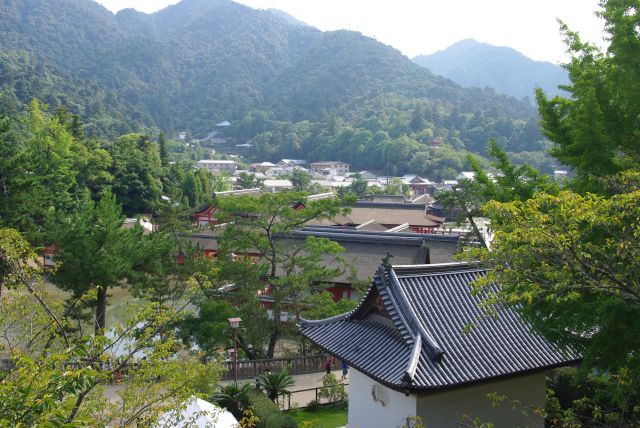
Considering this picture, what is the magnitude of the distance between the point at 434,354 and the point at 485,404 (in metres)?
1.96

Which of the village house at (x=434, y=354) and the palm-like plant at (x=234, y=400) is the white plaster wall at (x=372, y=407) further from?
the palm-like plant at (x=234, y=400)

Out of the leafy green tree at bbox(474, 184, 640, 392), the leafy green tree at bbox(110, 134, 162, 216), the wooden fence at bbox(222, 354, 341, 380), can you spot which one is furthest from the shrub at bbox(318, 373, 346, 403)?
the leafy green tree at bbox(110, 134, 162, 216)

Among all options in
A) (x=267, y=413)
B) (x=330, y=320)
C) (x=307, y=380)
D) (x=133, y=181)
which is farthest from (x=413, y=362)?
(x=133, y=181)

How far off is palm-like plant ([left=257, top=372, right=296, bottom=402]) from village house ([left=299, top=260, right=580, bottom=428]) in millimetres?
2566

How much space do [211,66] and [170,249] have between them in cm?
18736

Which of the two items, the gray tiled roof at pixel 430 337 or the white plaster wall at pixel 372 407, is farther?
the white plaster wall at pixel 372 407

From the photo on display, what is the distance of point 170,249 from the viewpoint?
67.2 feet

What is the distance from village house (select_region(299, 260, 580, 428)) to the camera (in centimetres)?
1066

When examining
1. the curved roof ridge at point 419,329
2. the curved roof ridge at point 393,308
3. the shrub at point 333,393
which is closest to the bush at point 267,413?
the shrub at point 333,393

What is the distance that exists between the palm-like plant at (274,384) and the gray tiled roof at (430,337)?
244 cm

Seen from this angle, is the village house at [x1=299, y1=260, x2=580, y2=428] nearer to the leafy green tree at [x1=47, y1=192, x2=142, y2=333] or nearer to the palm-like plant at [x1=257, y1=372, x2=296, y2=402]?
the palm-like plant at [x1=257, y1=372, x2=296, y2=402]

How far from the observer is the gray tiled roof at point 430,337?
10.6m

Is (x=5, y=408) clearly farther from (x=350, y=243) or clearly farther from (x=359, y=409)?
(x=350, y=243)

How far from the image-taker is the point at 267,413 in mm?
12633
